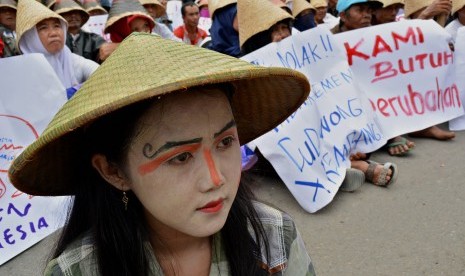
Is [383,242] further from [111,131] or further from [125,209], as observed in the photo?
[111,131]

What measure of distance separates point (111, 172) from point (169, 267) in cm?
29

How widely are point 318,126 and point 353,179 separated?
0.41 metres

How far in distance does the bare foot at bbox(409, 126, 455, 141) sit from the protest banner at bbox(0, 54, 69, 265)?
270 centimetres

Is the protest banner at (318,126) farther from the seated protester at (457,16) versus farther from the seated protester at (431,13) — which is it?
the seated protester at (457,16)

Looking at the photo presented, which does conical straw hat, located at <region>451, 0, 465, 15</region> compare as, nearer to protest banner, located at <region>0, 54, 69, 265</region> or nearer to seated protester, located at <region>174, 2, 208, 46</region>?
seated protester, located at <region>174, 2, 208, 46</region>

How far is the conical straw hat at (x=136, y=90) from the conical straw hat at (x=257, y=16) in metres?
2.06

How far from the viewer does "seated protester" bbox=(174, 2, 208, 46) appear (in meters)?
5.61

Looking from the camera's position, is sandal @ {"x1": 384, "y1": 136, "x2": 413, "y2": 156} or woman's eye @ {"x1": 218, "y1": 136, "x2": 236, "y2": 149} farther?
sandal @ {"x1": 384, "y1": 136, "x2": 413, "y2": 156}

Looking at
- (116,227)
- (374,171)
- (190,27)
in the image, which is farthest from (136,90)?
(190,27)

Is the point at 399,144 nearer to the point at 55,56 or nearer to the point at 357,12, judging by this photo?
the point at 357,12

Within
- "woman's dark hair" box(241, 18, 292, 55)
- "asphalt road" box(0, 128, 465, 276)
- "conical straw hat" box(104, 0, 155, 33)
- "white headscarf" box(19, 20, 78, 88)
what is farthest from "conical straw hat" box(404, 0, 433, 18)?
"white headscarf" box(19, 20, 78, 88)

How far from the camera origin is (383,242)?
7.42 feet

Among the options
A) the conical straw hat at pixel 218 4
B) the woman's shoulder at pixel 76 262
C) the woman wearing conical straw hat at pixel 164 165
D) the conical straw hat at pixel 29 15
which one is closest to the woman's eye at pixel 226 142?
the woman wearing conical straw hat at pixel 164 165

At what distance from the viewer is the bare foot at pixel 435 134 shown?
355 centimetres
